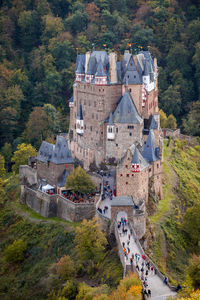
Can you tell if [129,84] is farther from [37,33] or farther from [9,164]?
[37,33]

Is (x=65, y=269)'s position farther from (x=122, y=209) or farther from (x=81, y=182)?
(x=81, y=182)

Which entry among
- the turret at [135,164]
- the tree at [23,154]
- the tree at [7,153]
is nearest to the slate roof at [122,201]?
the turret at [135,164]

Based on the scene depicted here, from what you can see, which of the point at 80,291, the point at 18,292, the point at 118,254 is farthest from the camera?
the point at 18,292

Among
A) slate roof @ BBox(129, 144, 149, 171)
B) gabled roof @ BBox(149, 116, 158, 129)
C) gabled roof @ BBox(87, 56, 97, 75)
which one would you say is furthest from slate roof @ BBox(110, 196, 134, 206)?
gabled roof @ BBox(87, 56, 97, 75)

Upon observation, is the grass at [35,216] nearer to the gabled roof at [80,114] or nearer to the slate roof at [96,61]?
the gabled roof at [80,114]

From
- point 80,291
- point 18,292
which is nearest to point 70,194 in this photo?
point 18,292

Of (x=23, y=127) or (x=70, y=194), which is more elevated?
(x=23, y=127)

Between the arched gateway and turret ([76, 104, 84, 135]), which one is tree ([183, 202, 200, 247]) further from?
turret ([76, 104, 84, 135])
